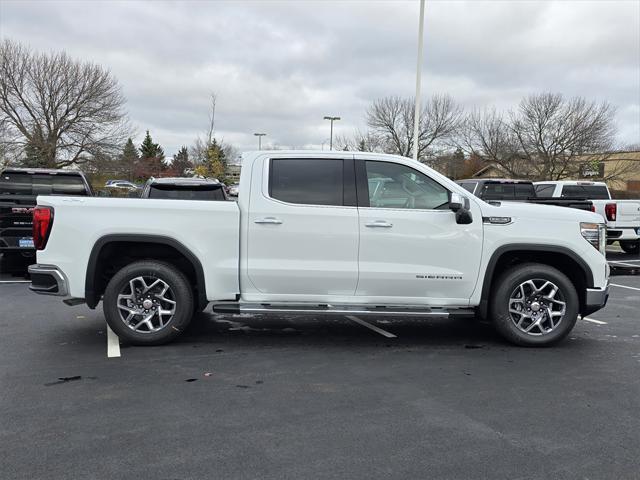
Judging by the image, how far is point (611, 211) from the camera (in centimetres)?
1345

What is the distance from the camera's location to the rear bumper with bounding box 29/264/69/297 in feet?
17.5

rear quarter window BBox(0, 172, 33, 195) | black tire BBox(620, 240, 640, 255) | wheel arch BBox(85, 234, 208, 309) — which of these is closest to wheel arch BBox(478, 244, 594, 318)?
wheel arch BBox(85, 234, 208, 309)

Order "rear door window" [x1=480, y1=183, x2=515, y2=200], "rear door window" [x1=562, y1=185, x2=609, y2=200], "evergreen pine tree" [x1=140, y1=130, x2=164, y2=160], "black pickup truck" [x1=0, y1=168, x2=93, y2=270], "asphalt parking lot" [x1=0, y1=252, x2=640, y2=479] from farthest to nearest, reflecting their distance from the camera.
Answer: "evergreen pine tree" [x1=140, y1=130, x2=164, y2=160] < "rear door window" [x1=562, y1=185, x2=609, y2=200] < "rear door window" [x1=480, y1=183, x2=515, y2=200] < "black pickup truck" [x1=0, y1=168, x2=93, y2=270] < "asphalt parking lot" [x1=0, y1=252, x2=640, y2=479]

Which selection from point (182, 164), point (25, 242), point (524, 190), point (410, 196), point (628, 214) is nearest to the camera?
point (410, 196)

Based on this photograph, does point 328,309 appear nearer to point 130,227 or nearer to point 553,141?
point 130,227

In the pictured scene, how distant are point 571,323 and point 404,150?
113ft

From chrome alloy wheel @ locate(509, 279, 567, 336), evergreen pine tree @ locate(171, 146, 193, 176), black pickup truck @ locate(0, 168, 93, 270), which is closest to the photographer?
chrome alloy wheel @ locate(509, 279, 567, 336)

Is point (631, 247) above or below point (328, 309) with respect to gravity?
above

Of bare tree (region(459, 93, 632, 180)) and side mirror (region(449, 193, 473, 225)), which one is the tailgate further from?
bare tree (region(459, 93, 632, 180))

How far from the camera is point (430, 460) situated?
10.7ft

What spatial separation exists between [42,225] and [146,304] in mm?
1266

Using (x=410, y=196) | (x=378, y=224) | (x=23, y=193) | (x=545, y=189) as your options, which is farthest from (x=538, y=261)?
(x=545, y=189)

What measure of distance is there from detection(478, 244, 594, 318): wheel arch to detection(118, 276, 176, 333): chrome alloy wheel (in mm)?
3190

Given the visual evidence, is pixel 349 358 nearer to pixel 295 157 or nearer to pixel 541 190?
pixel 295 157
